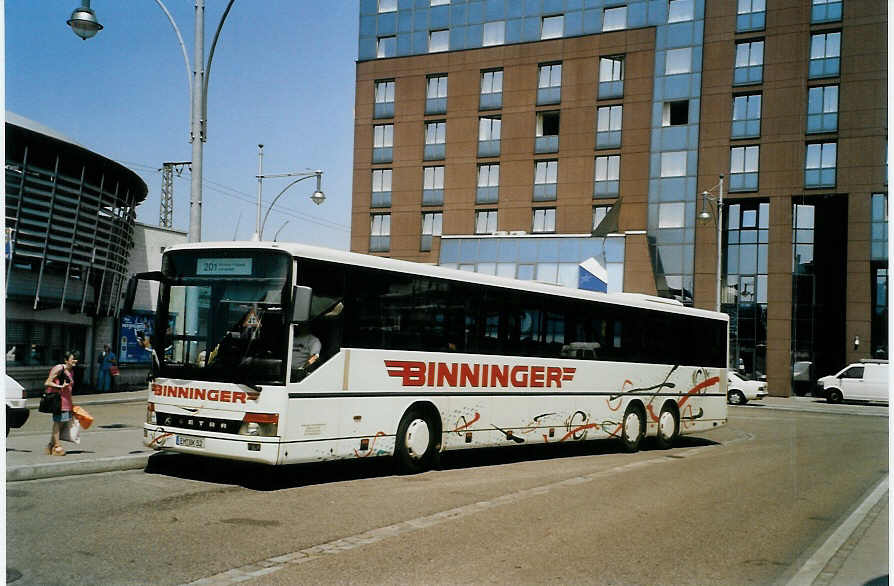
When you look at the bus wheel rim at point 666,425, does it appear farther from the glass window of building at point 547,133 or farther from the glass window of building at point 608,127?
the glass window of building at point 547,133

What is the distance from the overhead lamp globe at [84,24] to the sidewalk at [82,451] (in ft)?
19.5

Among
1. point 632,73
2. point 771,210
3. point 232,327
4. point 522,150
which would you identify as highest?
point 632,73

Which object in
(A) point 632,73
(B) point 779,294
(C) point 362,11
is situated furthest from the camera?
(C) point 362,11

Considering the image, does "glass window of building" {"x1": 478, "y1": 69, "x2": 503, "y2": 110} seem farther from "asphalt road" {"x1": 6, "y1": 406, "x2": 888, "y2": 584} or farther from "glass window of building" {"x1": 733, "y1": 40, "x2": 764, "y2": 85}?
"asphalt road" {"x1": 6, "y1": 406, "x2": 888, "y2": 584}

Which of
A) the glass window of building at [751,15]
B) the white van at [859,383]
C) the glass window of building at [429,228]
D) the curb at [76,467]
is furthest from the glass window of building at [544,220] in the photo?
the curb at [76,467]

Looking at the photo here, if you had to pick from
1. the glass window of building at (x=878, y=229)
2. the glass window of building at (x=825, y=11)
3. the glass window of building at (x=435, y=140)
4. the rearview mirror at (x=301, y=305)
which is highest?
the glass window of building at (x=825, y=11)

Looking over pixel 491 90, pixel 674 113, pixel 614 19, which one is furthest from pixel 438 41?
pixel 674 113

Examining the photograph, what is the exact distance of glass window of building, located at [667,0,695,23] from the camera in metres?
55.6

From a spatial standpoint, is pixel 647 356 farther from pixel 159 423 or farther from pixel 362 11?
pixel 362 11

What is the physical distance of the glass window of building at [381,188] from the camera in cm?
6256

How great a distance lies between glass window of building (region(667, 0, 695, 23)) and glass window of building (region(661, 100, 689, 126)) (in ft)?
16.6

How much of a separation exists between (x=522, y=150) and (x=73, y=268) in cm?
3589

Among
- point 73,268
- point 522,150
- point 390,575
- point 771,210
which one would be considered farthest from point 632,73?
point 390,575

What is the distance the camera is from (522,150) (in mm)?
58875
